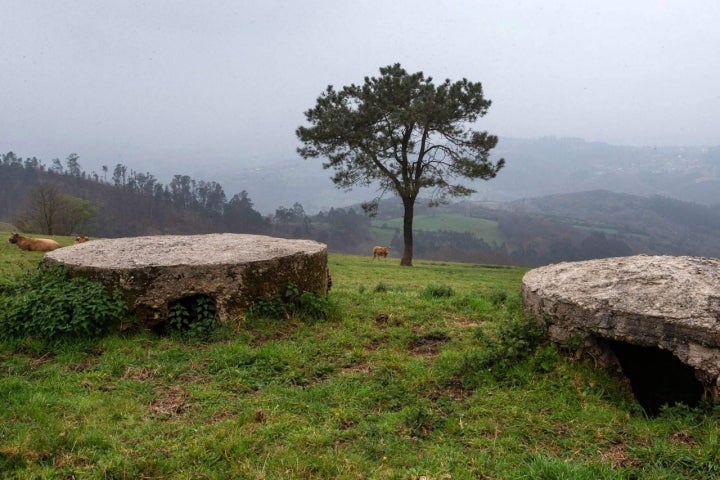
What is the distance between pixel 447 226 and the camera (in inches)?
5984

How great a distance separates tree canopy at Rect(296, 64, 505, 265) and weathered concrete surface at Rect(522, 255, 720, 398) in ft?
78.1

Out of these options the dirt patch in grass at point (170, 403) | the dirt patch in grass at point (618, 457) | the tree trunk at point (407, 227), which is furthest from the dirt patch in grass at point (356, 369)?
the tree trunk at point (407, 227)

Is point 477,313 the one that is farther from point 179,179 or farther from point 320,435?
point 179,179

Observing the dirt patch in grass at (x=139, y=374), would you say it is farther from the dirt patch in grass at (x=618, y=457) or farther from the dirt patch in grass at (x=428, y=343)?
the dirt patch in grass at (x=618, y=457)

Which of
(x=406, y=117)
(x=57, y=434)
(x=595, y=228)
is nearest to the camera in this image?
(x=57, y=434)

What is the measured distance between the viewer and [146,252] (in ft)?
27.3

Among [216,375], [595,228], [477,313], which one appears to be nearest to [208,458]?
[216,375]

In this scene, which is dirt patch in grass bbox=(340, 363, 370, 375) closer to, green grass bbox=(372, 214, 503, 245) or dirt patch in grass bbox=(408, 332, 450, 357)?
dirt patch in grass bbox=(408, 332, 450, 357)

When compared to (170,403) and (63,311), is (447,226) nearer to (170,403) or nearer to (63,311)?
(63,311)

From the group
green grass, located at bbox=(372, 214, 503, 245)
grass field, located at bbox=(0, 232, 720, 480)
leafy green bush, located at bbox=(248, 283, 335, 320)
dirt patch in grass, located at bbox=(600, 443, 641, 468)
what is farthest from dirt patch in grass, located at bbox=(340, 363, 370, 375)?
green grass, located at bbox=(372, 214, 503, 245)

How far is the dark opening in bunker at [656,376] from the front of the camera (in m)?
5.76

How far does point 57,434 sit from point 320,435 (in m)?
2.36

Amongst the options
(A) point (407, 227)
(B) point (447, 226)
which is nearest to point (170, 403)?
(A) point (407, 227)

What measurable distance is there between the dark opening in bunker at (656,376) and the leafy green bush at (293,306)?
4.26 m
